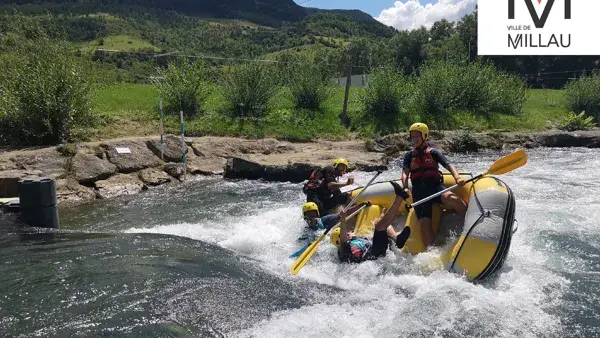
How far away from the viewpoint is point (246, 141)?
1575 centimetres

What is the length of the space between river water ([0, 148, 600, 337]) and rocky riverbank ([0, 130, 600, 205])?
2.55 meters

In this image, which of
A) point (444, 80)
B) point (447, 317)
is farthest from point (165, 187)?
point (444, 80)

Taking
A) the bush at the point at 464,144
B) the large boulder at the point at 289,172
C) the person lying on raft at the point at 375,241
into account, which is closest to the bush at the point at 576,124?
the bush at the point at 464,144

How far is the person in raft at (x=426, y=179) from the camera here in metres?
6.41

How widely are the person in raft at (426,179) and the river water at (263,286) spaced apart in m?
0.39

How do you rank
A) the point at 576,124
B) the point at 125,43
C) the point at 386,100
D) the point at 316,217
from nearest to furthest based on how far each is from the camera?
the point at 316,217
the point at 386,100
the point at 576,124
the point at 125,43

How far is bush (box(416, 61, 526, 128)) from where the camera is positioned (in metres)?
20.9

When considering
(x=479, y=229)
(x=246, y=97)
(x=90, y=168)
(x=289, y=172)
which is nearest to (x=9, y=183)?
(x=90, y=168)

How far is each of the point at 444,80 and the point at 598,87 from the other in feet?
28.0

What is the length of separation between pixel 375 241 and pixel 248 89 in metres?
13.0

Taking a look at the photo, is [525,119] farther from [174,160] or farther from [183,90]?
[174,160]

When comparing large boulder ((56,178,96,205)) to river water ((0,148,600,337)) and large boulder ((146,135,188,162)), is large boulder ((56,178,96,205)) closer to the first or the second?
river water ((0,148,600,337))

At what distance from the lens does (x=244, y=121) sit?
17.5 m

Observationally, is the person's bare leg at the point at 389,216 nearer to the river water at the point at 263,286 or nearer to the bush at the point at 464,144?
the river water at the point at 263,286
